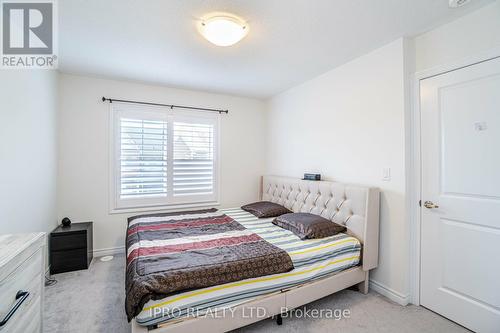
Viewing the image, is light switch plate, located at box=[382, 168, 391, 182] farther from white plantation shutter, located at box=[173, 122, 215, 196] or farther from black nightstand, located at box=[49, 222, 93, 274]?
black nightstand, located at box=[49, 222, 93, 274]

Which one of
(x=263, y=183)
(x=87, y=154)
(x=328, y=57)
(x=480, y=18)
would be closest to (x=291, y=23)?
(x=328, y=57)

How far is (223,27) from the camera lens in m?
1.83

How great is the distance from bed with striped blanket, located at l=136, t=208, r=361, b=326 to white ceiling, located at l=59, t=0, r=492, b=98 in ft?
6.50

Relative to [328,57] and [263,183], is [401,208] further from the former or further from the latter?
[263,183]

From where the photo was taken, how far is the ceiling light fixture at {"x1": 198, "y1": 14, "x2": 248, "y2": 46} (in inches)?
71.2

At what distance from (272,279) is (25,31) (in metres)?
3.03

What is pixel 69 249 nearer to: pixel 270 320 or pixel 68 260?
pixel 68 260

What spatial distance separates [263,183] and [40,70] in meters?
3.32

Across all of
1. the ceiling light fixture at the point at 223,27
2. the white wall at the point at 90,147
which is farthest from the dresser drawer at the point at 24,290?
the white wall at the point at 90,147

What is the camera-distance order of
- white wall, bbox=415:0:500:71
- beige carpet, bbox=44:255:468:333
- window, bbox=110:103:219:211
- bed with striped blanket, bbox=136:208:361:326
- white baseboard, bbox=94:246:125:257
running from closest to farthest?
bed with striped blanket, bbox=136:208:361:326 < white wall, bbox=415:0:500:71 < beige carpet, bbox=44:255:468:333 < white baseboard, bbox=94:246:125:257 < window, bbox=110:103:219:211

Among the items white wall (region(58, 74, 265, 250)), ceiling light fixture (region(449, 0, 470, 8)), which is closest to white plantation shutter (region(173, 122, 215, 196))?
white wall (region(58, 74, 265, 250))

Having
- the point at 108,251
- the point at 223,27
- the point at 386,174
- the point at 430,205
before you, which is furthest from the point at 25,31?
the point at 430,205

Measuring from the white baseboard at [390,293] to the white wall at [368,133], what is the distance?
2 cm

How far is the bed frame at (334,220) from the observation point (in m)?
1.57
